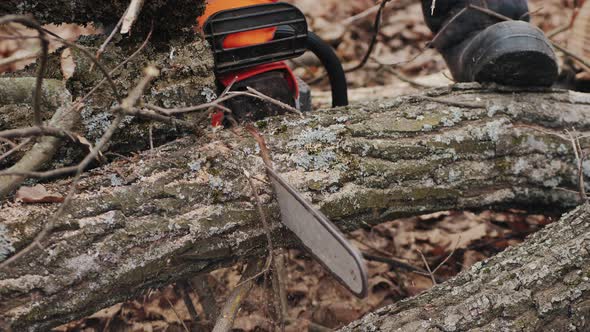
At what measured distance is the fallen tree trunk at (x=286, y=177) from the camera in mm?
1524

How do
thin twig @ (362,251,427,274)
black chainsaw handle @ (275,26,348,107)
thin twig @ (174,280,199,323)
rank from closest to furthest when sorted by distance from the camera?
thin twig @ (174,280,199,323)
black chainsaw handle @ (275,26,348,107)
thin twig @ (362,251,427,274)

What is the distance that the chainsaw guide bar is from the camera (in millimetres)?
1304

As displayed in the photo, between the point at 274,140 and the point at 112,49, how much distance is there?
55 cm

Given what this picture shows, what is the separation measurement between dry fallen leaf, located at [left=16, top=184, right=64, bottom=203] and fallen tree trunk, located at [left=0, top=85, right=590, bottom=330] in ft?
0.07

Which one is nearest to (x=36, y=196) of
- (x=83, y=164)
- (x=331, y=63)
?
(x=83, y=164)

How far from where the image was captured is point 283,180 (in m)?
1.63

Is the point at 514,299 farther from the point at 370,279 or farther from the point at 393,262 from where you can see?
the point at 370,279

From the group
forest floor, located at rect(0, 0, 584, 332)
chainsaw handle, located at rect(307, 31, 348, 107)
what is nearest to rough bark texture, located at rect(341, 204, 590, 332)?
forest floor, located at rect(0, 0, 584, 332)

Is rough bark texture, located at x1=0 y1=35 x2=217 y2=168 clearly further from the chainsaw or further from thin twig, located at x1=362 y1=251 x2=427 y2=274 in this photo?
thin twig, located at x1=362 y1=251 x2=427 y2=274

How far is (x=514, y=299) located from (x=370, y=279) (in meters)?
1.06

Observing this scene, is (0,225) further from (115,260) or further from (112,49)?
(112,49)

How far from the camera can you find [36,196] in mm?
1551

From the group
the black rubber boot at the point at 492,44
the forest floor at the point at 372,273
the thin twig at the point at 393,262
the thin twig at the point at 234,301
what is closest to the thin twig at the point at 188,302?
the forest floor at the point at 372,273

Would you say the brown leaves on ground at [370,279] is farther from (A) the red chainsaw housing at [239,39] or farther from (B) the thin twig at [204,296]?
(A) the red chainsaw housing at [239,39]
